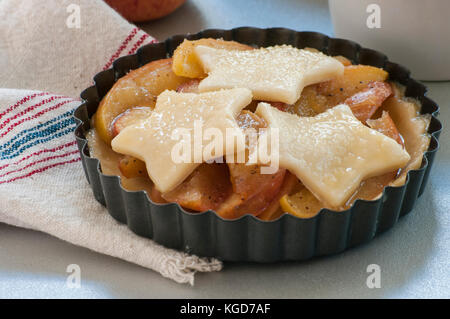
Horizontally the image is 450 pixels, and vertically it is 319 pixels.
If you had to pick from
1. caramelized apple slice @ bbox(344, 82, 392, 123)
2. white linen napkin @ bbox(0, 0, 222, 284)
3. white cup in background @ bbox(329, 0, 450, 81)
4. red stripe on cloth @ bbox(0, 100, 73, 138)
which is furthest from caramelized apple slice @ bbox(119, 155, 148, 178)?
white cup in background @ bbox(329, 0, 450, 81)

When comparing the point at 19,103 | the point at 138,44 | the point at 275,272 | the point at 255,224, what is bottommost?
the point at 275,272

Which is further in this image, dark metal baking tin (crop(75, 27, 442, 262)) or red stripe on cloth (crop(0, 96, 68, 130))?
red stripe on cloth (crop(0, 96, 68, 130))

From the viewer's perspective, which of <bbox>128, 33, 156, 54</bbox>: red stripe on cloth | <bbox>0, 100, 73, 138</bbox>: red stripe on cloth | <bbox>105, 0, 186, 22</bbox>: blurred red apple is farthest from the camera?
<bbox>105, 0, 186, 22</bbox>: blurred red apple

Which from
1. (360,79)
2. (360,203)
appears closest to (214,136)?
(360,203)

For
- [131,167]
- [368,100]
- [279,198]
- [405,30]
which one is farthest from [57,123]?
[405,30]

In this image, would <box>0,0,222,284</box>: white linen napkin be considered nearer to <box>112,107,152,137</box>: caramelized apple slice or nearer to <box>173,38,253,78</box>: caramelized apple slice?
<box>112,107,152,137</box>: caramelized apple slice

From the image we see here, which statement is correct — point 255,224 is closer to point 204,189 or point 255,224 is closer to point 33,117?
point 204,189

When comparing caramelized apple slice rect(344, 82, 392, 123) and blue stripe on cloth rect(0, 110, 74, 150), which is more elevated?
caramelized apple slice rect(344, 82, 392, 123)

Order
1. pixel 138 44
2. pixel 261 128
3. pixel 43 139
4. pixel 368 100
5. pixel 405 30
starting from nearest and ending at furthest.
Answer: pixel 261 128, pixel 368 100, pixel 43 139, pixel 405 30, pixel 138 44
